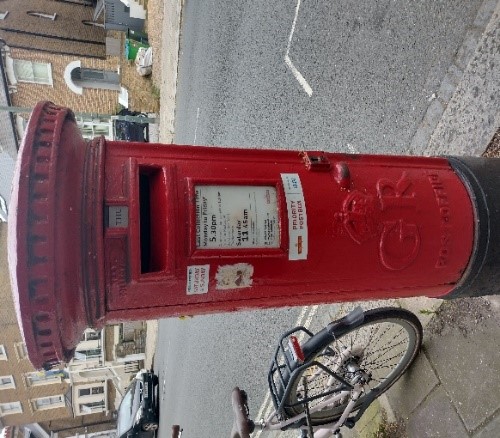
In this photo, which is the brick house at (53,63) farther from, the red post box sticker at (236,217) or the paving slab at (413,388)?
the red post box sticker at (236,217)

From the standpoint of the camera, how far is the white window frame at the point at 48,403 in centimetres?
2270

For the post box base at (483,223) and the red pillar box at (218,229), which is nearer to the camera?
the red pillar box at (218,229)

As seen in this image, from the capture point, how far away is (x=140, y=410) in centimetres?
1085

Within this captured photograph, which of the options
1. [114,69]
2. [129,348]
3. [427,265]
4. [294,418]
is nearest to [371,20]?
[427,265]

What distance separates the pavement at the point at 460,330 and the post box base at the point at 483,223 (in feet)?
1.73

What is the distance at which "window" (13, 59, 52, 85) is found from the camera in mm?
12453

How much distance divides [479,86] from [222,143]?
13.5 feet

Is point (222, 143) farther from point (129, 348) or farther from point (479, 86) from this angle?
→ point (129, 348)

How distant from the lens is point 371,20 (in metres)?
4.16

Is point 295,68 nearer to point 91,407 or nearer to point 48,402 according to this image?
point 48,402

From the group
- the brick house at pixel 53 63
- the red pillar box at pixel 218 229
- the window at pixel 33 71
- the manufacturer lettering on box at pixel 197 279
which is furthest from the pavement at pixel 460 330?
the window at pixel 33 71

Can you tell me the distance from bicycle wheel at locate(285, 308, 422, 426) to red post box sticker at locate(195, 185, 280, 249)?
1524mm

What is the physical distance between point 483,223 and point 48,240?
2077 mm

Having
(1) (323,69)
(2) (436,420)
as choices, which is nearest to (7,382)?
(1) (323,69)
